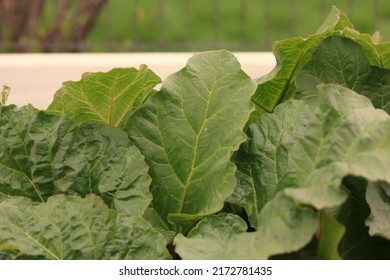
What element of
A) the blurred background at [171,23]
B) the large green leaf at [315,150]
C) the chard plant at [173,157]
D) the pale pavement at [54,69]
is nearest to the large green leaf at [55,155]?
the chard plant at [173,157]

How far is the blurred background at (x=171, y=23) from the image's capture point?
3.93 meters

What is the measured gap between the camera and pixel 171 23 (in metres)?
4.57

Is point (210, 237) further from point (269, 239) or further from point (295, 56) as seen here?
point (295, 56)

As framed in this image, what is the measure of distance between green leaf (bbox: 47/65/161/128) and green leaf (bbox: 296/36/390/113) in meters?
0.14

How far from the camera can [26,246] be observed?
60 centimetres

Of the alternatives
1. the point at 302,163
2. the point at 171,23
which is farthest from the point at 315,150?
the point at 171,23

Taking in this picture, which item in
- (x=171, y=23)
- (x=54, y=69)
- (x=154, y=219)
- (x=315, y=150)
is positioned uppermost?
(x=315, y=150)

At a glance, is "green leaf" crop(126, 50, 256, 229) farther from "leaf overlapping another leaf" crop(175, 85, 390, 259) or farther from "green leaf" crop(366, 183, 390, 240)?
"green leaf" crop(366, 183, 390, 240)

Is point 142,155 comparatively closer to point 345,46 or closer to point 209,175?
point 209,175

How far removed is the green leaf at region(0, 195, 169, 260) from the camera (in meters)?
0.60

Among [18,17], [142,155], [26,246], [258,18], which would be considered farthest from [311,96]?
[258,18]

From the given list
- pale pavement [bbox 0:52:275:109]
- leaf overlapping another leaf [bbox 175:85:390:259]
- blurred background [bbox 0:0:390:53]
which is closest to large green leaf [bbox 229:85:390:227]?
leaf overlapping another leaf [bbox 175:85:390:259]

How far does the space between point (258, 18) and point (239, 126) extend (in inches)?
159

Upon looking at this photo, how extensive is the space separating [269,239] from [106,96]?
27cm
